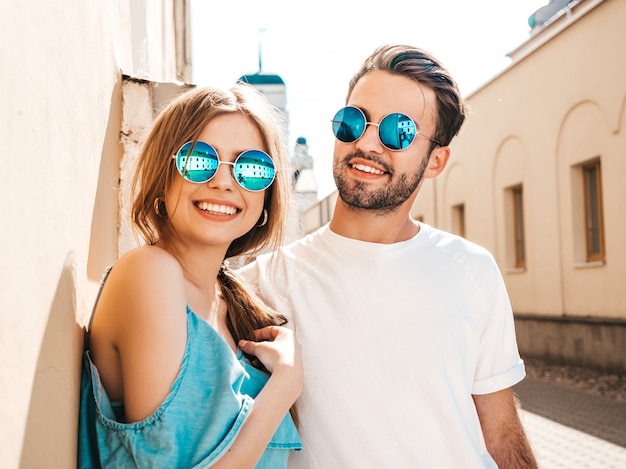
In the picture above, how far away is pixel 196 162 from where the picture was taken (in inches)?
70.3

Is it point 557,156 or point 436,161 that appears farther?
point 557,156

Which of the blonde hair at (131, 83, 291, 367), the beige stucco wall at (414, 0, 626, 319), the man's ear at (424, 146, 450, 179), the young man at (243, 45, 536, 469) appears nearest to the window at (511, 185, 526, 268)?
the beige stucco wall at (414, 0, 626, 319)

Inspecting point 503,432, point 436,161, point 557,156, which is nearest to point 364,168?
point 436,161

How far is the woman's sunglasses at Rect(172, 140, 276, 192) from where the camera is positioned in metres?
1.78

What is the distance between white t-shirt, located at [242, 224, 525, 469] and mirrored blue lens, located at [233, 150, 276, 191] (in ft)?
1.89

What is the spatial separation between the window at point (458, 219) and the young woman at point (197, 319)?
18.2 m

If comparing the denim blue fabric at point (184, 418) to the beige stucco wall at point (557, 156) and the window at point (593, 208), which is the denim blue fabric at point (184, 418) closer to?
the beige stucco wall at point (557, 156)

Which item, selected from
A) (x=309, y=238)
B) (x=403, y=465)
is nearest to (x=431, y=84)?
(x=309, y=238)

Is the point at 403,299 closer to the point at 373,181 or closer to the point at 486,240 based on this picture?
the point at 373,181

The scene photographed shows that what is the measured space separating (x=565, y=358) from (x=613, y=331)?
6.07 ft

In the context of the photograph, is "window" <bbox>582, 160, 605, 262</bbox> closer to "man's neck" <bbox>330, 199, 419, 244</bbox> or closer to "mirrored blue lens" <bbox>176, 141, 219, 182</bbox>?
"man's neck" <bbox>330, 199, 419, 244</bbox>

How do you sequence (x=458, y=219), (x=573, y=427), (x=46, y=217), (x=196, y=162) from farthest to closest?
(x=458, y=219) < (x=573, y=427) < (x=196, y=162) < (x=46, y=217)

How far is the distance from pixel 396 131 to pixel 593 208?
→ 11.8m

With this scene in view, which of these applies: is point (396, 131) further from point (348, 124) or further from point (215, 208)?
point (215, 208)
